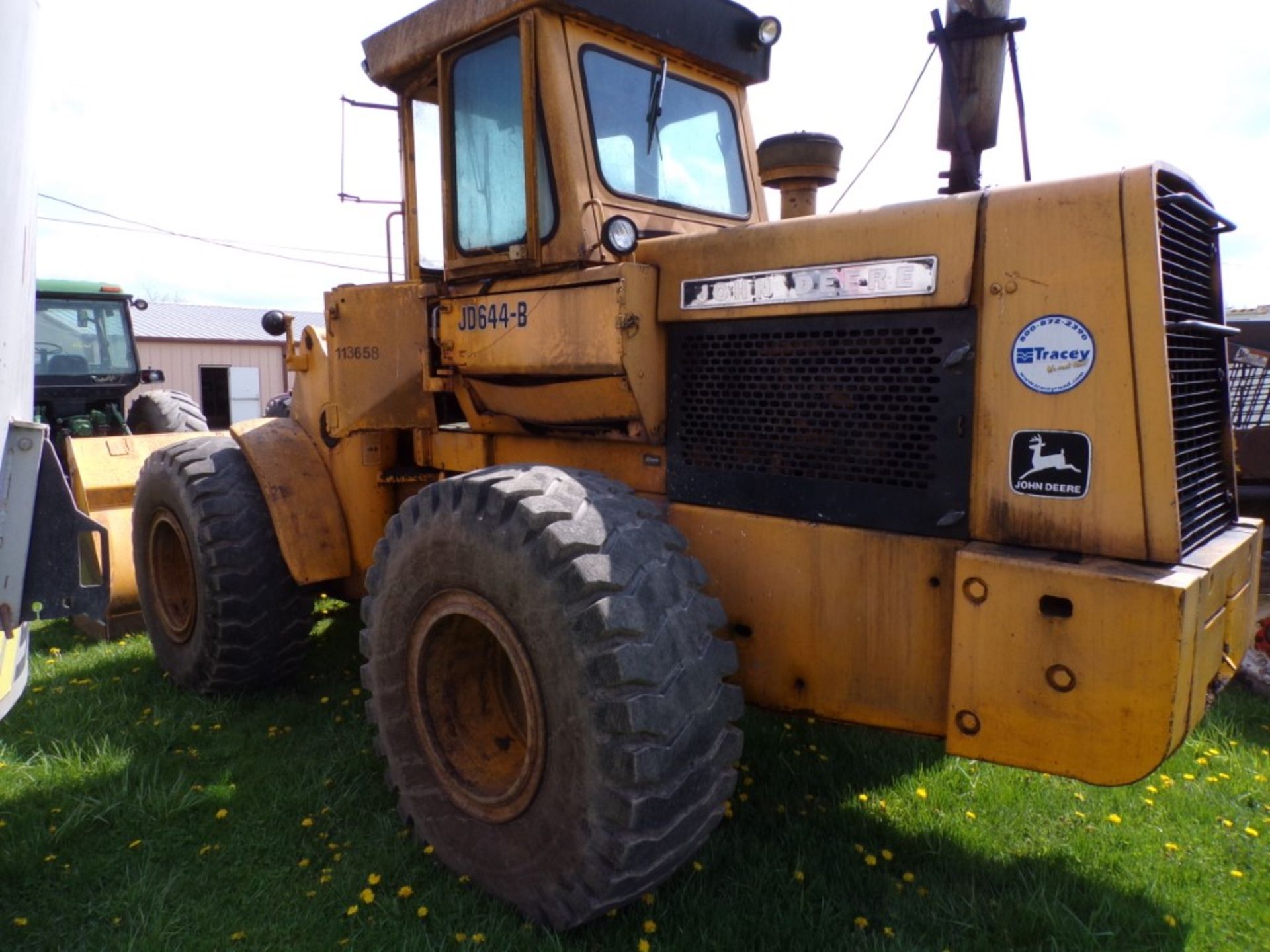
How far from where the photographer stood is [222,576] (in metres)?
4.13

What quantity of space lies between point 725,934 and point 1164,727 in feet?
4.21

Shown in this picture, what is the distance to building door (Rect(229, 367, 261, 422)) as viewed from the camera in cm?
2381

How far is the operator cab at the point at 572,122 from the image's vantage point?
316 centimetres

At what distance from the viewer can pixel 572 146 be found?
10.3 ft

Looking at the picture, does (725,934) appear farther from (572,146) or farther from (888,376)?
(572,146)

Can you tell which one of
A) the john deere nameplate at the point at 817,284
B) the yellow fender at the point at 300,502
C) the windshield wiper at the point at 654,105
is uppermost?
the windshield wiper at the point at 654,105

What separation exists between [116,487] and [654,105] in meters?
4.22

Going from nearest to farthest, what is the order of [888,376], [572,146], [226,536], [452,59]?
1. [888,376]
2. [572,146]
3. [452,59]
4. [226,536]

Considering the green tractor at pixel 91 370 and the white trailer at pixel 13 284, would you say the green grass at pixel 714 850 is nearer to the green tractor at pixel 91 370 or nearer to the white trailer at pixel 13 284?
the white trailer at pixel 13 284

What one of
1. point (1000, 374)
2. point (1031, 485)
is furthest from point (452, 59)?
point (1031, 485)

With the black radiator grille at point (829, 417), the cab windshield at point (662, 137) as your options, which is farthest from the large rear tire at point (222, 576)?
the cab windshield at point (662, 137)

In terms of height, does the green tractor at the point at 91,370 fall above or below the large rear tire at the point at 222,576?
above

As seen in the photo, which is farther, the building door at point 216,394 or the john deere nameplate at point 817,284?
the building door at point 216,394

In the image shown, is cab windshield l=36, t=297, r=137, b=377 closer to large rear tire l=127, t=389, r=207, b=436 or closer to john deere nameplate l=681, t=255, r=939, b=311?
large rear tire l=127, t=389, r=207, b=436
